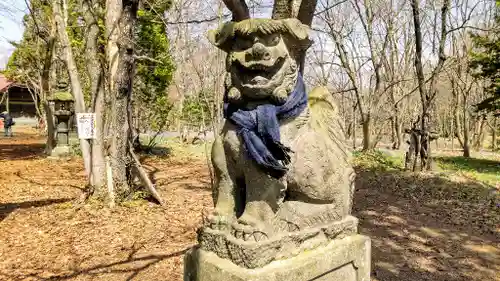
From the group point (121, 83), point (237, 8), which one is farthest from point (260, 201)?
point (121, 83)

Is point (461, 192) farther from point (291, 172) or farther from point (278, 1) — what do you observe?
point (291, 172)

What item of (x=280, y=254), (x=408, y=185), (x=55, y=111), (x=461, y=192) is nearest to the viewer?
(x=280, y=254)

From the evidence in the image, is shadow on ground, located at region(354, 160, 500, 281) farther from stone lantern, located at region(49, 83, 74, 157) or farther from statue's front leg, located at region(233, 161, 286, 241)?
stone lantern, located at region(49, 83, 74, 157)

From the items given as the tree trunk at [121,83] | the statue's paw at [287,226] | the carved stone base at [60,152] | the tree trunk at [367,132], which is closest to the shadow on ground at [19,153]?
the carved stone base at [60,152]

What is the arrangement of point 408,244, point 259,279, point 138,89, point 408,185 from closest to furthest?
1. point 259,279
2. point 408,244
3. point 408,185
4. point 138,89

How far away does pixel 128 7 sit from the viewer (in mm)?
6473

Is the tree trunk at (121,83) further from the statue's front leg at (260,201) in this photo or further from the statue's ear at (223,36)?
the statue's front leg at (260,201)

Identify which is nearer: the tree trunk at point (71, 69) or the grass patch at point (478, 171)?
the tree trunk at point (71, 69)

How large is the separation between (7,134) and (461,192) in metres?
23.0

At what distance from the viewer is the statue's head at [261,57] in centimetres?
220

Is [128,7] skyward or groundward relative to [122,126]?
skyward

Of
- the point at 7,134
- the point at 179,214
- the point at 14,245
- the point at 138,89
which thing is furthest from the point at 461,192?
the point at 7,134

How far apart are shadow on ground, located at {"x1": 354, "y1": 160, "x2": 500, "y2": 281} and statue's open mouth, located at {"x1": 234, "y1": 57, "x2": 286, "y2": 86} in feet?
10.5

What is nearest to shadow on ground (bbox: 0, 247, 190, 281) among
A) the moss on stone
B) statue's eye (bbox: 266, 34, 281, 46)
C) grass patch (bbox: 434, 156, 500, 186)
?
statue's eye (bbox: 266, 34, 281, 46)
